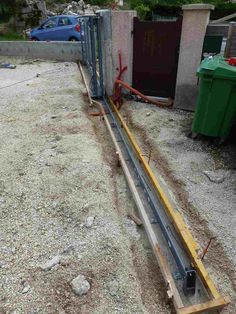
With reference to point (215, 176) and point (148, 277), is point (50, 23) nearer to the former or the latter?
point (215, 176)

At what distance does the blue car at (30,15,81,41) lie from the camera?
47.3ft

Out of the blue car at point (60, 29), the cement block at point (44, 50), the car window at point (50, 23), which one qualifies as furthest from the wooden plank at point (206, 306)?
the car window at point (50, 23)

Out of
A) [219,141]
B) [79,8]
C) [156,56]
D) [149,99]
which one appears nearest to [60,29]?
[156,56]

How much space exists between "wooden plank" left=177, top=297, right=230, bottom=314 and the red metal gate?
545 cm

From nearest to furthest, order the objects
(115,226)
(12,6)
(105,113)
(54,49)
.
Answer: (115,226), (105,113), (54,49), (12,6)

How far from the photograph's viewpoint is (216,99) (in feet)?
15.8

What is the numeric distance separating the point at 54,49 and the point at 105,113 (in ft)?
26.6

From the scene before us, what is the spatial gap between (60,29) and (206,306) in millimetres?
15121

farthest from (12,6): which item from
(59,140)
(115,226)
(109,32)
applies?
(115,226)

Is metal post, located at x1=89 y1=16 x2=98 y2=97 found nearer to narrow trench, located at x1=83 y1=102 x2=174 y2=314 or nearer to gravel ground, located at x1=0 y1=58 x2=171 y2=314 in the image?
gravel ground, located at x1=0 y1=58 x2=171 y2=314

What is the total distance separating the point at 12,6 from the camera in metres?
20.1

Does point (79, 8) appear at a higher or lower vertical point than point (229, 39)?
lower

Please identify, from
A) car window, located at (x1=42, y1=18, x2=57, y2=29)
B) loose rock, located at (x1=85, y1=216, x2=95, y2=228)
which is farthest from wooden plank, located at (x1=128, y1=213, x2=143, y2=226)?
car window, located at (x1=42, y1=18, x2=57, y2=29)

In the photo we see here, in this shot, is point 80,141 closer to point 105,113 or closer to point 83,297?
point 105,113
